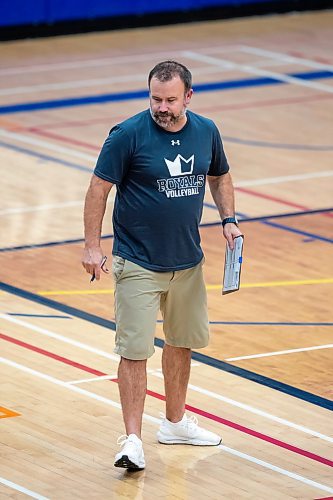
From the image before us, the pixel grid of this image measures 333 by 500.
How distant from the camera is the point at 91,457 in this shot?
7668mm

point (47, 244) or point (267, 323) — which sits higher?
point (267, 323)

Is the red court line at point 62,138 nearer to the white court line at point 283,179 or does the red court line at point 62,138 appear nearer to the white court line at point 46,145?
the white court line at point 46,145

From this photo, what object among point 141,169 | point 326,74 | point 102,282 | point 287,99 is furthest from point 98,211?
point 326,74

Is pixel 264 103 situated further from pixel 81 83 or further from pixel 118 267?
pixel 118 267

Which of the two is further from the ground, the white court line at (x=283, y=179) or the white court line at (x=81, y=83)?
the white court line at (x=283, y=179)

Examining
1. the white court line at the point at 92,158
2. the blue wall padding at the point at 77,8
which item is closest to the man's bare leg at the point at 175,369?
the white court line at the point at 92,158

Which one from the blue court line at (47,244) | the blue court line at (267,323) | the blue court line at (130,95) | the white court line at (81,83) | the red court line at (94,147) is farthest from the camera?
the white court line at (81,83)

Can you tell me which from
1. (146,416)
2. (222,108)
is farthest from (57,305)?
(222,108)

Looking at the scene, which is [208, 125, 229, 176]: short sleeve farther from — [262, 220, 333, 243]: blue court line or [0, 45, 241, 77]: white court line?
[0, 45, 241, 77]: white court line

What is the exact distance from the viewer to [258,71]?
2088cm

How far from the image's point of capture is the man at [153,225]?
23.7ft

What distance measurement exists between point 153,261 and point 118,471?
1.14 m

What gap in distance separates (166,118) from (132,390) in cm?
144

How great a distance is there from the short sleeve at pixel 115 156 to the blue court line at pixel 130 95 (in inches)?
433
